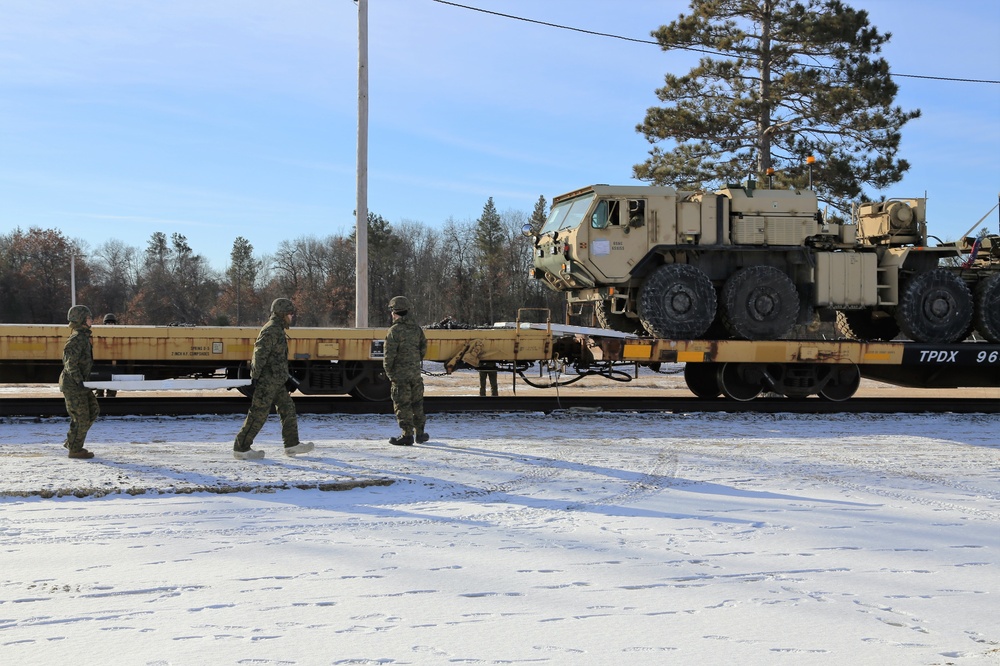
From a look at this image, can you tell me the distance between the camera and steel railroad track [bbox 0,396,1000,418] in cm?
1142

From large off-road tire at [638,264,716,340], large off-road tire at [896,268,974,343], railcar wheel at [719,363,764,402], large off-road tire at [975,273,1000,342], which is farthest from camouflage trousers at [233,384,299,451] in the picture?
large off-road tire at [975,273,1000,342]

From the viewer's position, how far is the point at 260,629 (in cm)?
394

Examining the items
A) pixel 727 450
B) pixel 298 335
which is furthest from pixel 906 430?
pixel 298 335

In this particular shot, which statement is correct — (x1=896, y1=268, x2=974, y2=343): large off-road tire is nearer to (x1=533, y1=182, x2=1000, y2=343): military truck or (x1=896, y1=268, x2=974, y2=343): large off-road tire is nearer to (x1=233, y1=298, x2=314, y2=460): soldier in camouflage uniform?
(x1=533, y1=182, x2=1000, y2=343): military truck

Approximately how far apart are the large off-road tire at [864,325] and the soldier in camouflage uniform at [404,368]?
28.0ft

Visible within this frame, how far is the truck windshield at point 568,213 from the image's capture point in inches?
489

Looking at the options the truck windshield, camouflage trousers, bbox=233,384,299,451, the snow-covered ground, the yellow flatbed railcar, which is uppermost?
the truck windshield

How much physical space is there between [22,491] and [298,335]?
5176 millimetres

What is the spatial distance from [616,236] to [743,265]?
2137mm

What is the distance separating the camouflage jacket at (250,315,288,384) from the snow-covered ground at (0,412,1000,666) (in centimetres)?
83

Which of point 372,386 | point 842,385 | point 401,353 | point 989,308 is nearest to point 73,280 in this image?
point 372,386

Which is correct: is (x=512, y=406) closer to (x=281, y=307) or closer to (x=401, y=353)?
(x=401, y=353)

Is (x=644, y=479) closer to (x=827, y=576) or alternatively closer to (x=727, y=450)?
(x=727, y=450)

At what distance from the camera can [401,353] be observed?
9109 millimetres
